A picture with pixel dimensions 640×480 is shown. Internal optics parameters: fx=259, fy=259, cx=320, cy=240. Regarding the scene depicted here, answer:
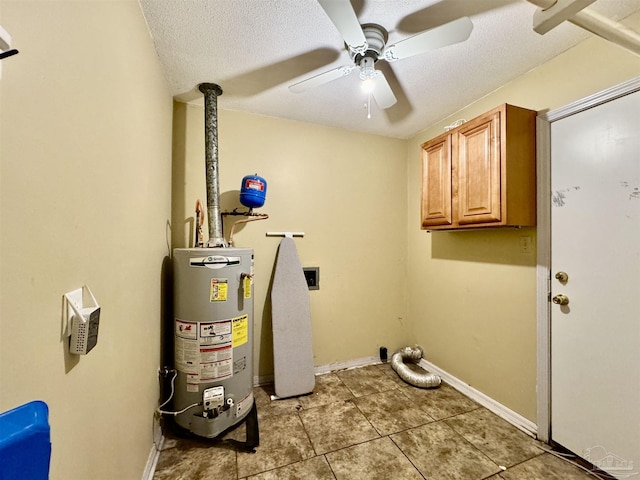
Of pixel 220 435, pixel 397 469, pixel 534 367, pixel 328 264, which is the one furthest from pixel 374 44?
pixel 220 435

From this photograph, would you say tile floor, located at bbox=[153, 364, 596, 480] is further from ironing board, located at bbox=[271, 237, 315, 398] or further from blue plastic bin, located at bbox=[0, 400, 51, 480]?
blue plastic bin, located at bbox=[0, 400, 51, 480]

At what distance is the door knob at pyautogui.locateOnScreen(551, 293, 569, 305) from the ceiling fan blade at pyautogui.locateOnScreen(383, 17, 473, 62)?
1.60 metres

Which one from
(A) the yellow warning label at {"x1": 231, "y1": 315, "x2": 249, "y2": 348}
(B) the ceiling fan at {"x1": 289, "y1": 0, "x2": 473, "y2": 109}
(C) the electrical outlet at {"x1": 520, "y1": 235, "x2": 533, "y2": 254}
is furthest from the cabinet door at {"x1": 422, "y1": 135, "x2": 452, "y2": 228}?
(A) the yellow warning label at {"x1": 231, "y1": 315, "x2": 249, "y2": 348}

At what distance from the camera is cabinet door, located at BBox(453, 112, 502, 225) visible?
172 centimetres

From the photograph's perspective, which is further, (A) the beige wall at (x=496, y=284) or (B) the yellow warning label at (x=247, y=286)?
(B) the yellow warning label at (x=247, y=286)

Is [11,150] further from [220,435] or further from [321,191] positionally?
[321,191]

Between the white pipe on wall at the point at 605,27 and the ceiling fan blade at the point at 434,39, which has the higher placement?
the ceiling fan blade at the point at 434,39

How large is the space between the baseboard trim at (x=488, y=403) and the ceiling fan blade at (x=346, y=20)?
8.64 ft

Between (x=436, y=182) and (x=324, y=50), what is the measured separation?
1339mm

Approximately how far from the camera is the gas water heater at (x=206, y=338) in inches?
66.4

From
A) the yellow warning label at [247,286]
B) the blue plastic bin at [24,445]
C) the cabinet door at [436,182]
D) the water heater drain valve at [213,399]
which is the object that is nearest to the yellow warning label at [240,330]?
the yellow warning label at [247,286]

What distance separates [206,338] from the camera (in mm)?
1690

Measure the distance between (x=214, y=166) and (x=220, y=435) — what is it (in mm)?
A: 1897

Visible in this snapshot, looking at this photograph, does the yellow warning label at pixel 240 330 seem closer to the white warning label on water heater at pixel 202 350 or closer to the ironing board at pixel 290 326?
the white warning label on water heater at pixel 202 350
